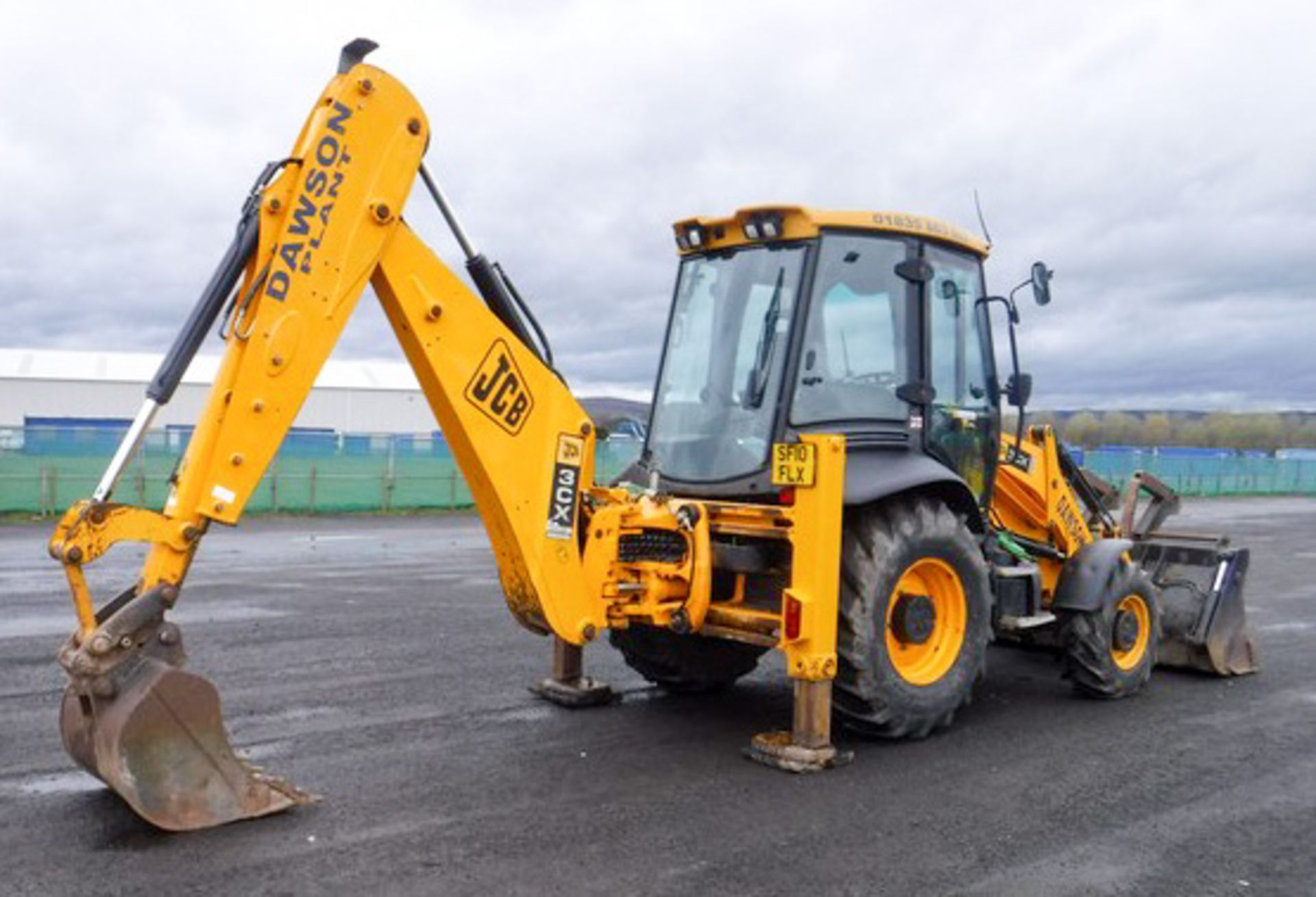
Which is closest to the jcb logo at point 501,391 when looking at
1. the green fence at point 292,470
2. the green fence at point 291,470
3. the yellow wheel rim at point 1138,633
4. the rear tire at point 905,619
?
the rear tire at point 905,619

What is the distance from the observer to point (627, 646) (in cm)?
695

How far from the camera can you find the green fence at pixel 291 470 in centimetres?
2080

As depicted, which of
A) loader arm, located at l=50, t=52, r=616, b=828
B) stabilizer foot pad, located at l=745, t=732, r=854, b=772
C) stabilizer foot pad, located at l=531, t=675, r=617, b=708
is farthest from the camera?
stabilizer foot pad, located at l=531, t=675, r=617, b=708

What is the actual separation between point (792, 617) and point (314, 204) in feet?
9.04

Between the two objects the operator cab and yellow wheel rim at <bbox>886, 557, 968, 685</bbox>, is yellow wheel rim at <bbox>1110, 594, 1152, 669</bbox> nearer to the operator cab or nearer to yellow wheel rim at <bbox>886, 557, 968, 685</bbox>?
the operator cab

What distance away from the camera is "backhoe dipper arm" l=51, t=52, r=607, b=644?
4.55m

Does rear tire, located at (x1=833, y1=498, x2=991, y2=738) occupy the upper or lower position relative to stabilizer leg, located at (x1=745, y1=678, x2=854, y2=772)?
upper

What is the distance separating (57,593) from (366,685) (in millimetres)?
5481

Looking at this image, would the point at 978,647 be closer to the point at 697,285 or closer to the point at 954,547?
the point at 954,547

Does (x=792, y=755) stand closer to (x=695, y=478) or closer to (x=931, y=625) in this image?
(x=931, y=625)

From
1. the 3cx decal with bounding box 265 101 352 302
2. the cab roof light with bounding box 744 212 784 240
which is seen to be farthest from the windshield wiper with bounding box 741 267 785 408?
the 3cx decal with bounding box 265 101 352 302

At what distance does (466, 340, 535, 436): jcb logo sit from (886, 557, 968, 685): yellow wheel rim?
6.89ft

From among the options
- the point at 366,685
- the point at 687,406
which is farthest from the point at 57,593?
the point at 687,406

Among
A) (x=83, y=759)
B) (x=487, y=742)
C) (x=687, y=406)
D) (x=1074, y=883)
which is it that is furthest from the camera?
(x=687, y=406)
